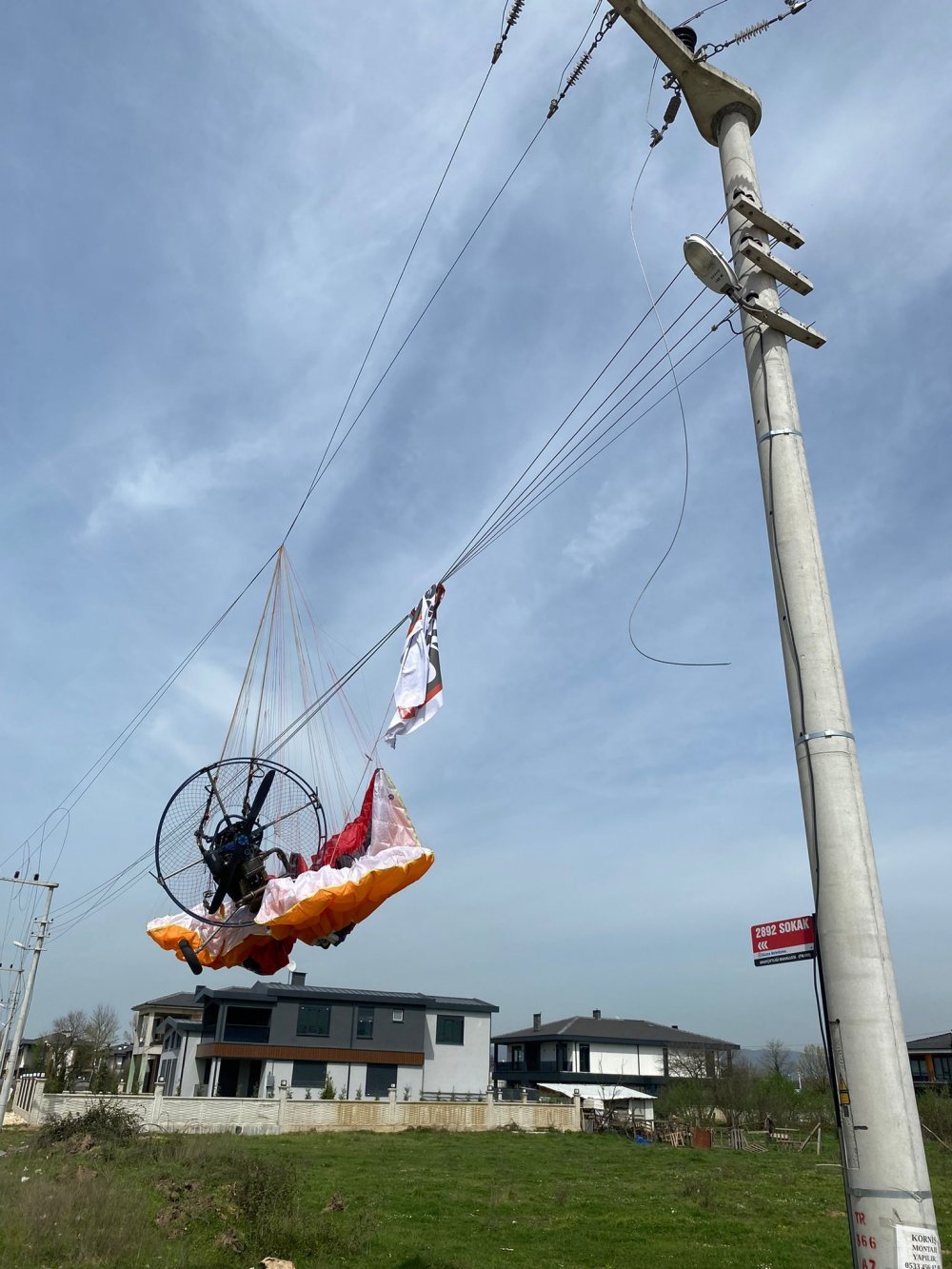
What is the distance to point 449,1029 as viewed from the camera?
5066 cm

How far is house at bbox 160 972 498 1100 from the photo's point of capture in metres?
45.8

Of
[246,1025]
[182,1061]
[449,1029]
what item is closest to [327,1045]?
[246,1025]

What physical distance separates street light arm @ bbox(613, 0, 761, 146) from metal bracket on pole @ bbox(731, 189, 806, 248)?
1.08m

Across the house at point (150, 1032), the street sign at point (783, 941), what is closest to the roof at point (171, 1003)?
the house at point (150, 1032)

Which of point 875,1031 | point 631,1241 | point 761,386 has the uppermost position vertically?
point 761,386

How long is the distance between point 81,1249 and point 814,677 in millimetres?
13611

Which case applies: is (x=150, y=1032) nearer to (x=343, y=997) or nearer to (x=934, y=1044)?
(x=343, y=997)

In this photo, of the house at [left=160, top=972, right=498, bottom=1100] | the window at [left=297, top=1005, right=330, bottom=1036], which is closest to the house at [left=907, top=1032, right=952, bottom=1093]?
the house at [left=160, top=972, right=498, bottom=1100]

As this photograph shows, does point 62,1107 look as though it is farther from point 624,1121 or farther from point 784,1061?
point 784,1061

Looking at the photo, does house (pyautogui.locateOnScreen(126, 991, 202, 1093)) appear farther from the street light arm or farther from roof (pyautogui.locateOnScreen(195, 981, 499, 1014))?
the street light arm

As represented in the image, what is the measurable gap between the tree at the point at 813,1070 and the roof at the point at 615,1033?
5152 mm

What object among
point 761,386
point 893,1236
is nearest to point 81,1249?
point 893,1236

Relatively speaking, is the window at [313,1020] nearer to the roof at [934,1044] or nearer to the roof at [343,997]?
the roof at [343,997]

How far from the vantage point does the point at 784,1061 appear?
2830 inches
